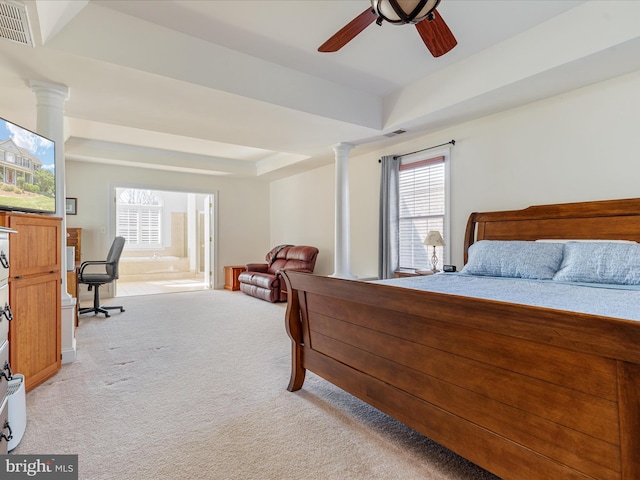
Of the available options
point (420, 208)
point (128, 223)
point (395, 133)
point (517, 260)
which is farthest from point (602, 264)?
point (128, 223)

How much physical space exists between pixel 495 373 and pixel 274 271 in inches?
221

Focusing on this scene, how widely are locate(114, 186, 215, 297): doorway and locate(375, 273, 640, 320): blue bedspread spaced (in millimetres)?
7470

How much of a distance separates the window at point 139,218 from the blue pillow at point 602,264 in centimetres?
1016

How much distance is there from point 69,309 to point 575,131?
4950 millimetres

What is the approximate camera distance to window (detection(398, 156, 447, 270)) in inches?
172

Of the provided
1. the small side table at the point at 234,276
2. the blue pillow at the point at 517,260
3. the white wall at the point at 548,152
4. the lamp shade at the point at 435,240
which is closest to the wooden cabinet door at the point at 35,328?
the blue pillow at the point at 517,260

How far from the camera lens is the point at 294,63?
3.32 m

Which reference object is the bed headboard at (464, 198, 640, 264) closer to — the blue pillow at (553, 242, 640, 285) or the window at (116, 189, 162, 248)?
the blue pillow at (553, 242, 640, 285)

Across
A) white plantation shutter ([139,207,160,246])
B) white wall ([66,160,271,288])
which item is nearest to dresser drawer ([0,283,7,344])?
white wall ([66,160,271,288])

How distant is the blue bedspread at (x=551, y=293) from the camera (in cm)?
161

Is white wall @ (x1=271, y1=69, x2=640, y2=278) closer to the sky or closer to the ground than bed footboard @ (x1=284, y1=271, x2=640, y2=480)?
closer to the sky

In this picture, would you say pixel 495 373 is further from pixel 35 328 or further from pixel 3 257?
pixel 35 328

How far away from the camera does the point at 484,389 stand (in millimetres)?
1346

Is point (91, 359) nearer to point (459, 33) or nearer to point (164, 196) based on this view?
point (459, 33)
